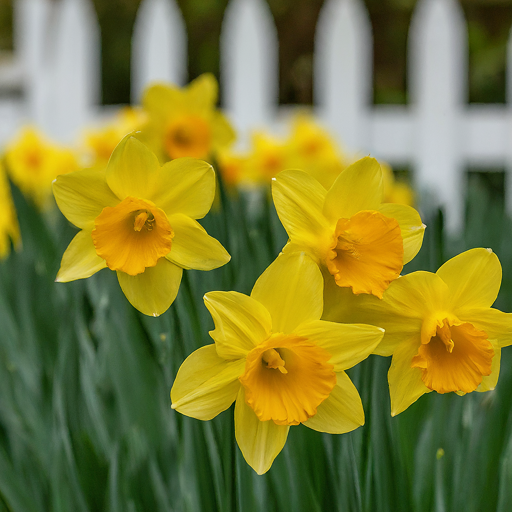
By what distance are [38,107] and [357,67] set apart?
133 cm

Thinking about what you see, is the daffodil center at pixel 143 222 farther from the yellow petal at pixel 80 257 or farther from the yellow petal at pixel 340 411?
the yellow petal at pixel 340 411

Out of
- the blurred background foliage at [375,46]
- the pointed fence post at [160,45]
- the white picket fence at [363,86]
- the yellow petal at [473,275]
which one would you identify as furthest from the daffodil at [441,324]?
the blurred background foliage at [375,46]

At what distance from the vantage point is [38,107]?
8.07 ft

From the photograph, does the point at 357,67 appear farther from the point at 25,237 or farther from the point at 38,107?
the point at 25,237

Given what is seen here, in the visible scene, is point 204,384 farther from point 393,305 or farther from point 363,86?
point 363,86

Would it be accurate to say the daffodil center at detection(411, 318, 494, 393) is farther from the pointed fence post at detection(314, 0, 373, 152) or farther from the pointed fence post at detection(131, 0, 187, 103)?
the pointed fence post at detection(131, 0, 187, 103)

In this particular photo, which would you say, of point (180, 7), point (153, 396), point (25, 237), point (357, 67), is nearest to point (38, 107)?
point (357, 67)

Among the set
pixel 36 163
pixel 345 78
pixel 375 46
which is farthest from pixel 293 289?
pixel 375 46

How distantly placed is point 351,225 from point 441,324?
8 cm

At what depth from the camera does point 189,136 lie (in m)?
0.81

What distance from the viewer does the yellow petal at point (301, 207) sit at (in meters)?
Result: 0.33

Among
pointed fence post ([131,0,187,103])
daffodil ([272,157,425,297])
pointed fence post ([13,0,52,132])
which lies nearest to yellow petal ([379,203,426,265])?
daffodil ([272,157,425,297])

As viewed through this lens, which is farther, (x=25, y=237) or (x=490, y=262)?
(x=25, y=237)

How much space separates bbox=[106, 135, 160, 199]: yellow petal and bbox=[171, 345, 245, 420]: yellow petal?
0.35 ft
